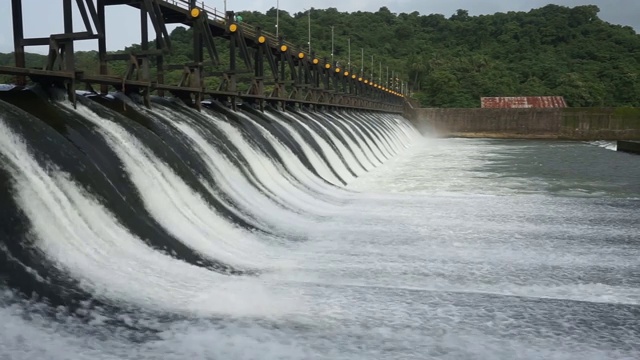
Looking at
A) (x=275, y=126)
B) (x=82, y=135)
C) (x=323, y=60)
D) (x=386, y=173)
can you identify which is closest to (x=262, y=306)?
(x=82, y=135)

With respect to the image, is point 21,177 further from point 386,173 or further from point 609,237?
point 386,173

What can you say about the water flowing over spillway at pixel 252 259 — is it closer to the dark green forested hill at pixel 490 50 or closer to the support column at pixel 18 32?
the support column at pixel 18 32

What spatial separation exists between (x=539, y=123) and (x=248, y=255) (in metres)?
45.1

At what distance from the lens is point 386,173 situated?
18.8 m

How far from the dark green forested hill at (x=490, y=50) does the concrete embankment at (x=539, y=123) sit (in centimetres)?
2284

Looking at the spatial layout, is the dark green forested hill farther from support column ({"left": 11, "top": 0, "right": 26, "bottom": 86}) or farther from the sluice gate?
support column ({"left": 11, "top": 0, "right": 26, "bottom": 86})

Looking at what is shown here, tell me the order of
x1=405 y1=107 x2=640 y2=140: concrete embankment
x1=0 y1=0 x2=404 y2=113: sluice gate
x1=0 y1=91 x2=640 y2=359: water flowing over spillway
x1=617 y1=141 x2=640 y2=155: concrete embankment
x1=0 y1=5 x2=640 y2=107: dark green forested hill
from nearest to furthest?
x1=0 y1=91 x2=640 y2=359: water flowing over spillway < x1=0 y1=0 x2=404 y2=113: sluice gate < x1=617 y1=141 x2=640 y2=155: concrete embankment < x1=405 y1=107 x2=640 y2=140: concrete embankment < x1=0 y1=5 x2=640 y2=107: dark green forested hill

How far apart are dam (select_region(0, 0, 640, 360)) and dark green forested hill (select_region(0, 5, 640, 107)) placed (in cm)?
3175

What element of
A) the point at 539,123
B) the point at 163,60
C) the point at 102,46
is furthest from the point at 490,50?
the point at 102,46

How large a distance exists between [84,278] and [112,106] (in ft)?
20.5

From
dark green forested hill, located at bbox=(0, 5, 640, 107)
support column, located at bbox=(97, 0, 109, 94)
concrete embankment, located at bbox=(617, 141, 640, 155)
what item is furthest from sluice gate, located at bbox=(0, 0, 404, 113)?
dark green forested hill, located at bbox=(0, 5, 640, 107)

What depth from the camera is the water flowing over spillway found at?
447 centimetres

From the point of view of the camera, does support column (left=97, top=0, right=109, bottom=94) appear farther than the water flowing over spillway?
Yes

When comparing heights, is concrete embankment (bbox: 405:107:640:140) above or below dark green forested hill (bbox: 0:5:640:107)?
below
